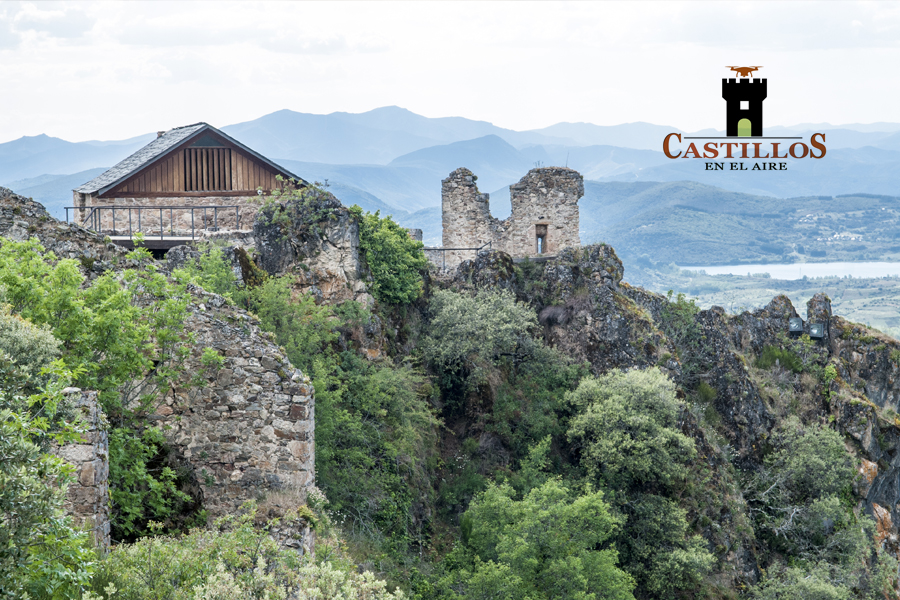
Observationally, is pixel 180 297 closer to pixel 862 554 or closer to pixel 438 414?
pixel 438 414

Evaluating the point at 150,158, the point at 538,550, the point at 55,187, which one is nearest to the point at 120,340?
the point at 538,550

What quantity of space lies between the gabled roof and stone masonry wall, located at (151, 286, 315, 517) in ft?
53.7

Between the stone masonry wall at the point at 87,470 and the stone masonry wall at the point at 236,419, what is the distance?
3270 mm

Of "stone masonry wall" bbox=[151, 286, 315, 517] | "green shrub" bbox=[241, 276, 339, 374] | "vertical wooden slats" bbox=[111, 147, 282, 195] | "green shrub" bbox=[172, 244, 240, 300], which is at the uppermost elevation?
"vertical wooden slats" bbox=[111, 147, 282, 195]

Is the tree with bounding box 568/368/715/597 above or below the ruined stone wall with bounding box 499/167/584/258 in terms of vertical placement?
below

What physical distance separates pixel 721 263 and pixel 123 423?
183743 millimetres

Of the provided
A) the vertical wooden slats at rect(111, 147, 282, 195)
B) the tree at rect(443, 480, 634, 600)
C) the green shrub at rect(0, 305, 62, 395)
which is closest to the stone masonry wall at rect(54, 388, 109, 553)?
the green shrub at rect(0, 305, 62, 395)

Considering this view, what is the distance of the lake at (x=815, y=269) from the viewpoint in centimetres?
16939

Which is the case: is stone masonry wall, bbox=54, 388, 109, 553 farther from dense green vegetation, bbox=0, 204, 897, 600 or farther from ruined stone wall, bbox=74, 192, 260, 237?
ruined stone wall, bbox=74, 192, 260, 237

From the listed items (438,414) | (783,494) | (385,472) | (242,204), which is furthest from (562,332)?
(242,204)

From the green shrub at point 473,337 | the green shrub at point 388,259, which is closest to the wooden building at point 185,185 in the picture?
the green shrub at point 388,259

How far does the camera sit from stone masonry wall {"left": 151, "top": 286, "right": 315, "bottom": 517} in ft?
41.6

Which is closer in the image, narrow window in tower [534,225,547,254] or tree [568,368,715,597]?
tree [568,368,715,597]

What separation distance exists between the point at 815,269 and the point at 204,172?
17376cm
